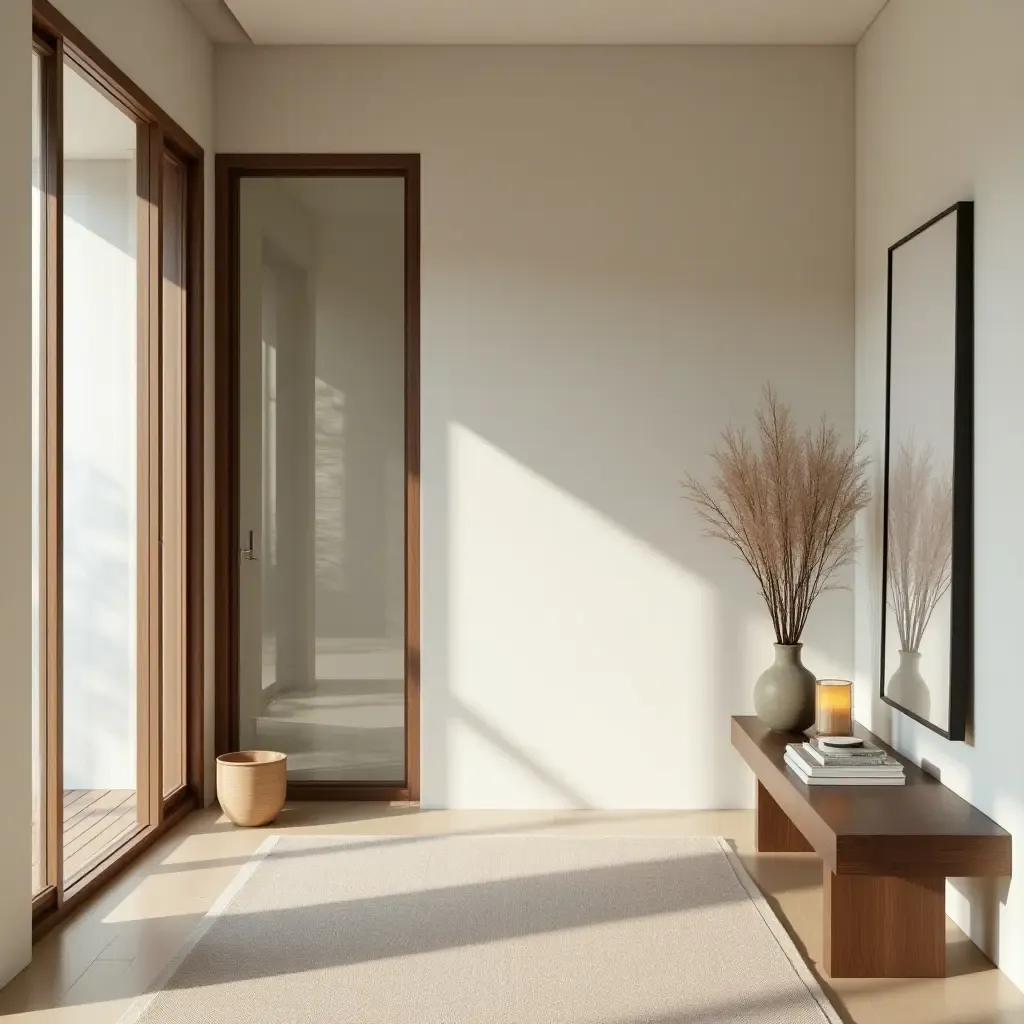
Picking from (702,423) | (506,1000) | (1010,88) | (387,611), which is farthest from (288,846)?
(1010,88)

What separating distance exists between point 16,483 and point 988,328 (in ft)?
8.32

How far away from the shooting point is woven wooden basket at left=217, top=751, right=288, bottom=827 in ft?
14.3

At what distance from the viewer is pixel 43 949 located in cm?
319

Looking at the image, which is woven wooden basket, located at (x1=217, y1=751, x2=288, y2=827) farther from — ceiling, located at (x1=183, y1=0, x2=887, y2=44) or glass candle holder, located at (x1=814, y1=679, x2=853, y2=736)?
ceiling, located at (x1=183, y1=0, x2=887, y2=44)

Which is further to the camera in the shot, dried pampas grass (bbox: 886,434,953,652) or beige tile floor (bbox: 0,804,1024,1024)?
dried pampas grass (bbox: 886,434,953,652)

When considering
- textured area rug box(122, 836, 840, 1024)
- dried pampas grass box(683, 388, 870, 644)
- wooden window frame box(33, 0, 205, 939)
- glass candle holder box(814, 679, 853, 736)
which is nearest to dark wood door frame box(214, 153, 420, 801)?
wooden window frame box(33, 0, 205, 939)

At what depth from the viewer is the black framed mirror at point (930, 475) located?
11.0ft

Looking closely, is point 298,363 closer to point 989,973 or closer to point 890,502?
point 890,502

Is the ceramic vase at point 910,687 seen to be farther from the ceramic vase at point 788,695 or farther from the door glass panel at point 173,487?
the door glass panel at point 173,487

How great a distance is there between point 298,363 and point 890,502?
2.33 metres

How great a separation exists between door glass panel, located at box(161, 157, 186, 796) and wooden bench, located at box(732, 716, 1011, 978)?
236 cm

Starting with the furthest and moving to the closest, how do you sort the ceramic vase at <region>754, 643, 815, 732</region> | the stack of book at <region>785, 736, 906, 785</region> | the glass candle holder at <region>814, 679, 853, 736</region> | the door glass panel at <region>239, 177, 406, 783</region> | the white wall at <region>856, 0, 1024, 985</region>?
the door glass panel at <region>239, 177, 406, 783</region> < the ceramic vase at <region>754, 643, 815, 732</region> < the glass candle holder at <region>814, 679, 853, 736</region> < the stack of book at <region>785, 736, 906, 785</region> < the white wall at <region>856, 0, 1024, 985</region>

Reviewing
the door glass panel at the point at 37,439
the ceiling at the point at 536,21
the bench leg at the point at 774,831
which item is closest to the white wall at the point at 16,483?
the door glass panel at the point at 37,439

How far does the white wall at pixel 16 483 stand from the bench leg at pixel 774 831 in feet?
7.59
